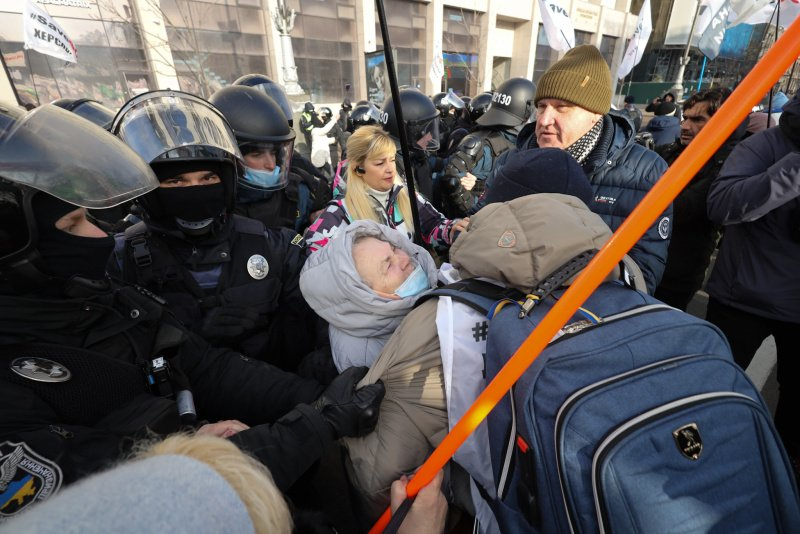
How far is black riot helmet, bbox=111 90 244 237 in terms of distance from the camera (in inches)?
68.3

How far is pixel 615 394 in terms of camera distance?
78 centimetres

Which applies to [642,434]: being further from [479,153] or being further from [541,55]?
[541,55]

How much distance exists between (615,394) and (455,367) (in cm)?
39

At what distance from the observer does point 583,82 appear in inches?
70.7

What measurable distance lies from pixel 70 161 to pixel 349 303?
1005 mm

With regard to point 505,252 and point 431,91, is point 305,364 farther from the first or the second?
point 431,91

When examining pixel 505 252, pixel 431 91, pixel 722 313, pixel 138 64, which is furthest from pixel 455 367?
pixel 431 91

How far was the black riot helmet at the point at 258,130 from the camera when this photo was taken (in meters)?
2.60

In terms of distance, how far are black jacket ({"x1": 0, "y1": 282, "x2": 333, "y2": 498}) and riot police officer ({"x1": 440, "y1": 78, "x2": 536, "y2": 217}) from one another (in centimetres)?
296

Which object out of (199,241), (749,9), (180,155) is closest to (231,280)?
(199,241)

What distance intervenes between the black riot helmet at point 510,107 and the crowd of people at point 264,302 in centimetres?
232

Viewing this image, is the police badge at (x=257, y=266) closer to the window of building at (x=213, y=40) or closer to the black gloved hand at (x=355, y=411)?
the black gloved hand at (x=355, y=411)

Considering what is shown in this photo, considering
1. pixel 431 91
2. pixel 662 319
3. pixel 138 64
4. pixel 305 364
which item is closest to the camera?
pixel 662 319

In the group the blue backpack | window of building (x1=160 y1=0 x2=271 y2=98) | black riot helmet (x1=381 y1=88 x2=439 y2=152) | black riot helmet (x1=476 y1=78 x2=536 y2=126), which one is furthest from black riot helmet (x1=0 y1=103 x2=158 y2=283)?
window of building (x1=160 y1=0 x2=271 y2=98)
